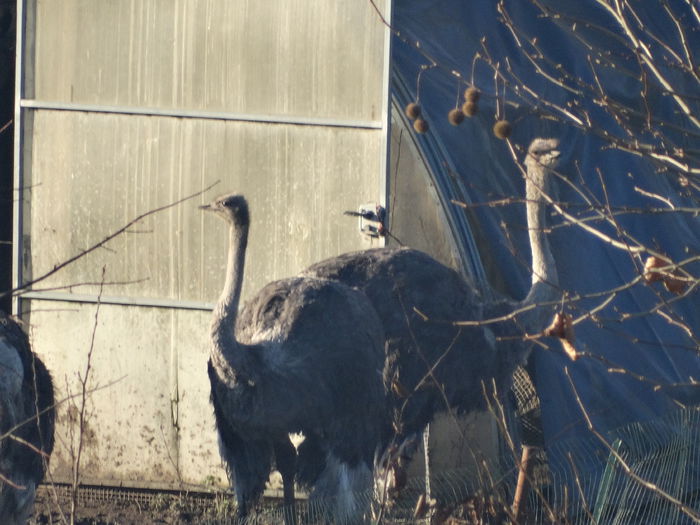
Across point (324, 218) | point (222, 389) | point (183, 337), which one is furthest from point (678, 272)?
point (183, 337)

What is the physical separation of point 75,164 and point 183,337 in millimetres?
1155

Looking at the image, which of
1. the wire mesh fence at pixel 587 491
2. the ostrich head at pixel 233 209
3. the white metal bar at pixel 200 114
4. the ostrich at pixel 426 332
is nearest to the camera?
the wire mesh fence at pixel 587 491

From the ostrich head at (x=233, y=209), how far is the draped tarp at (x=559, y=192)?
4.66 ft

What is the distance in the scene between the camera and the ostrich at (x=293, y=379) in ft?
20.5

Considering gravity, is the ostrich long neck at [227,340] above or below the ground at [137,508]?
above

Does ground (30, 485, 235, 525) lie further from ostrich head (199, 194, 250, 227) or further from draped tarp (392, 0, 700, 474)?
draped tarp (392, 0, 700, 474)

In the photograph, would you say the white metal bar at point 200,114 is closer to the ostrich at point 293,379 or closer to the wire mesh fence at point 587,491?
the ostrich at point 293,379

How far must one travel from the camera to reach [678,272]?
3705mm

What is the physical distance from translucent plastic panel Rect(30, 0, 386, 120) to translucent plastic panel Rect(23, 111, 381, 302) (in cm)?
14

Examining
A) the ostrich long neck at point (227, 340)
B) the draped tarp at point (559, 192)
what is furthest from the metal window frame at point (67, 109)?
the ostrich long neck at point (227, 340)

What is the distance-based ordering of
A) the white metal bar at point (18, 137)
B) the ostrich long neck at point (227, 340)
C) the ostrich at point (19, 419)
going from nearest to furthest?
the ostrich at point (19, 419)
the ostrich long neck at point (227, 340)
the white metal bar at point (18, 137)

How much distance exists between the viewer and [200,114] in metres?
7.52

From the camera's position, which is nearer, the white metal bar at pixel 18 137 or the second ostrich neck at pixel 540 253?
the second ostrich neck at pixel 540 253

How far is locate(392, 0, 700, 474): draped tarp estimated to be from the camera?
7566 millimetres
